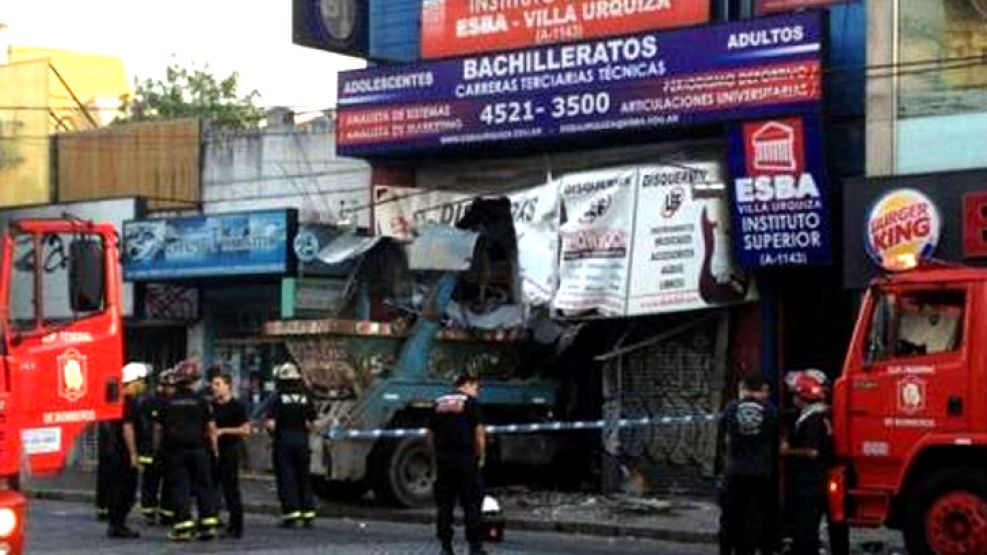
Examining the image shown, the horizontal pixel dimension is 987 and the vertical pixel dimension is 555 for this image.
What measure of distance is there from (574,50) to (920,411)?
10275 millimetres

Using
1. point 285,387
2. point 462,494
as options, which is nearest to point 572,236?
point 285,387

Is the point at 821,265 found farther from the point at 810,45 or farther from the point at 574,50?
the point at 574,50

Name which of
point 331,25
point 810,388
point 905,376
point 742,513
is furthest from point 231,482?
point 331,25

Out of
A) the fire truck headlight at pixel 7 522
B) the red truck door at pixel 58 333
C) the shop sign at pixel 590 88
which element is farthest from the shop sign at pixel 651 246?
the fire truck headlight at pixel 7 522

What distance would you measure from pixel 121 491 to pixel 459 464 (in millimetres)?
4172

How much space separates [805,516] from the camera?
538 inches

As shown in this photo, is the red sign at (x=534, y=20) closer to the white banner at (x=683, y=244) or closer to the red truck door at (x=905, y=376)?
the white banner at (x=683, y=244)

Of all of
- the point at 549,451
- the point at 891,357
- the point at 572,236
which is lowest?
the point at 549,451

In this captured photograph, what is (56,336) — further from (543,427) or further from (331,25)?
(331,25)

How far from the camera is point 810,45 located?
789 inches

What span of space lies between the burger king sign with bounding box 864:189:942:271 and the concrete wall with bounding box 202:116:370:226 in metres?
9.17

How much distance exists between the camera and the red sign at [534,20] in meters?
22.9

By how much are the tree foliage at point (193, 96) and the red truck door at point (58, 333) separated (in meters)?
32.7

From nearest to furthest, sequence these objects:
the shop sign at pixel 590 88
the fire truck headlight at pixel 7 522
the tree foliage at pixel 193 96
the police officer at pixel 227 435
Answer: the fire truck headlight at pixel 7 522 → the police officer at pixel 227 435 → the shop sign at pixel 590 88 → the tree foliage at pixel 193 96
